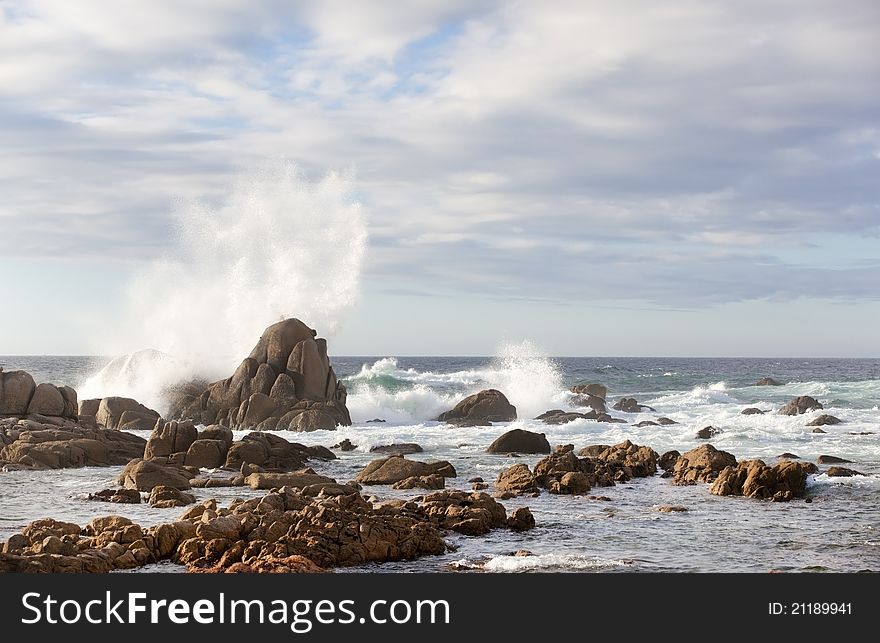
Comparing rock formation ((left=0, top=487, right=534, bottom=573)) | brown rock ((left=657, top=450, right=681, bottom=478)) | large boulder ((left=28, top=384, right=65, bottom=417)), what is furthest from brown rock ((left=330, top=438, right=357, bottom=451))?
rock formation ((left=0, top=487, right=534, bottom=573))

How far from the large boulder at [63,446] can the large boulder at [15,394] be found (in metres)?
3.15

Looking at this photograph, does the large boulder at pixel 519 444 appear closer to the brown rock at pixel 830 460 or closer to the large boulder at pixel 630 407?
the brown rock at pixel 830 460

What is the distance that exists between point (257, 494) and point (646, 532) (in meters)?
11.2

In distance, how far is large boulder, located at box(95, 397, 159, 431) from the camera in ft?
146

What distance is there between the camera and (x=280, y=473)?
2741 cm

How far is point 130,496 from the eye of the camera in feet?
76.7

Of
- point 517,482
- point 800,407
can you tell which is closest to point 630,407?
point 800,407

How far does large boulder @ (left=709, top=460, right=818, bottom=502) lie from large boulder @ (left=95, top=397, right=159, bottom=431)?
30253 mm

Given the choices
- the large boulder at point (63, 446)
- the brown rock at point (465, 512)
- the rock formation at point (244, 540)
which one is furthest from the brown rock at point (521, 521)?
the large boulder at point (63, 446)

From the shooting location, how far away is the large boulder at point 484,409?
51656 millimetres

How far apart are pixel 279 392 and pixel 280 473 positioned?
19359 millimetres

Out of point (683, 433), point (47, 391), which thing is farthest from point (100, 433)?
point (683, 433)

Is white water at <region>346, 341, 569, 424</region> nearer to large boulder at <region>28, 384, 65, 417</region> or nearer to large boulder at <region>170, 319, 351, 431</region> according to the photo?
large boulder at <region>170, 319, 351, 431</region>

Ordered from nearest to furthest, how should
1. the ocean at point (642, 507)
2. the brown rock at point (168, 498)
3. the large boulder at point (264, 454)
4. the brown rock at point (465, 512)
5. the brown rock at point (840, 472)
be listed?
the ocean at point (642, 507) → the brown rock at point (465, 512) → the brown rock at point (168, 498) → the brown rock at point (840, 472) → the large boulder at point (264, 454)
